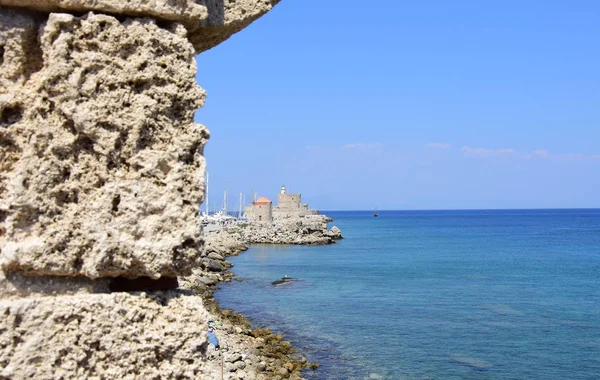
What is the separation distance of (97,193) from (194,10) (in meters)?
0.85

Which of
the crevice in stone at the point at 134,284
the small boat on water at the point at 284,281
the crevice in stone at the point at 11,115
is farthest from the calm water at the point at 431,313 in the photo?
the crevice in stone at the point at 11,115

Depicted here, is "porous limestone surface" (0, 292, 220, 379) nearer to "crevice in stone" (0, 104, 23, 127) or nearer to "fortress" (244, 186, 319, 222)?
"crevice in stone" (0, 104, 23, 127)

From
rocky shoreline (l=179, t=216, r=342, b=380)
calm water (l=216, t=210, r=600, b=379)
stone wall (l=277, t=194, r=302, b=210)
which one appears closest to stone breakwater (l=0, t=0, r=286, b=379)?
rocky shoreline (l=179, t=216, r=342, b=380)

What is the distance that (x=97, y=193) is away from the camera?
7.02ft

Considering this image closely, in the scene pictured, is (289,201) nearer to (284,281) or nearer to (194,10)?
(284,281)

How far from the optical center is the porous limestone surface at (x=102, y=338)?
2.03 m

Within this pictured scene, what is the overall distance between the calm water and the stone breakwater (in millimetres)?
15905

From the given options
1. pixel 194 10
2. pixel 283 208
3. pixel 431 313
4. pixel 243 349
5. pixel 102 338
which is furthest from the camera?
pixel 283 208

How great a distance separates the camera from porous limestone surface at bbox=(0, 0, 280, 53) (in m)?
2.21

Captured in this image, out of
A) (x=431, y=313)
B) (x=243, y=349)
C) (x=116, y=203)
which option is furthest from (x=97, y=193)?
(x=431, y=313)

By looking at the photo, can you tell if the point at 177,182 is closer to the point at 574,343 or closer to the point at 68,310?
the point at 68,310

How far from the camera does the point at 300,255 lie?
56.4 meters

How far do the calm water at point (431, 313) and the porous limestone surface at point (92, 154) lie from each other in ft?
52.5

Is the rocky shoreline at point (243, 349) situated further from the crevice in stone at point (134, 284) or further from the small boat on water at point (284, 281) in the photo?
the crevice in stone at point (134, 284)
